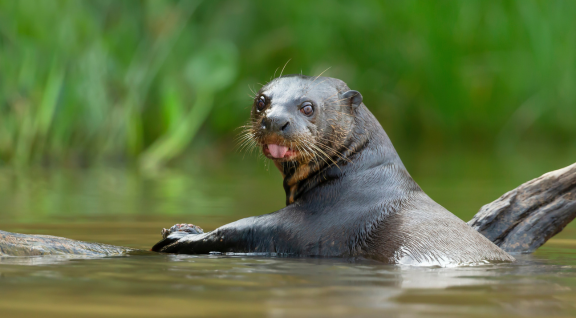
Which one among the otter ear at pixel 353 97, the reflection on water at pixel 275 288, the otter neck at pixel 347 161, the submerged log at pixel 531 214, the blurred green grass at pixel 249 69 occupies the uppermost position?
the blurred green grass at pixel 249 69

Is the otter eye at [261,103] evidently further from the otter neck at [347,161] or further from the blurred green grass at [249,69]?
the blurred green grass at [249,69]

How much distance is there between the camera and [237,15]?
1396cm

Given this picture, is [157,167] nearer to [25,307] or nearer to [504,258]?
[504,258]

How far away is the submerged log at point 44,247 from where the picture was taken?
12.4ft

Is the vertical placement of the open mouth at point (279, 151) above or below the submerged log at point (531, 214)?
above

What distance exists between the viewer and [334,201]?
4363mm

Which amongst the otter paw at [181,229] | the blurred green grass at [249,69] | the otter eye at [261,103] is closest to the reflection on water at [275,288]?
the otter paw at [181,229]

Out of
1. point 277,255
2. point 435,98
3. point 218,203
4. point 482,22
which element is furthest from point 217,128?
point 277,255

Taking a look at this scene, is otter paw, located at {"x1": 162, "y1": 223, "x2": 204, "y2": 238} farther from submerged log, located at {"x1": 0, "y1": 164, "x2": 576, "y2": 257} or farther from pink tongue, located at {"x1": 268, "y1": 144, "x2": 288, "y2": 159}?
submerged log, located at {"x1": 0, "y1": 164, "x2": 576, "y2": 257}

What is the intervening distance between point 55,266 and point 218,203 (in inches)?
145

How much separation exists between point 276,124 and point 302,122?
20 centimetres

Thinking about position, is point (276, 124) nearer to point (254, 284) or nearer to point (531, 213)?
point (254, 284)

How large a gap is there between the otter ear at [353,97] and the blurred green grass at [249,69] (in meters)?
5.79

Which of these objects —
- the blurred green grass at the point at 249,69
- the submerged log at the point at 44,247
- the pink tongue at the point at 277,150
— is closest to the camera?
the submerged log at the point at 44,247
